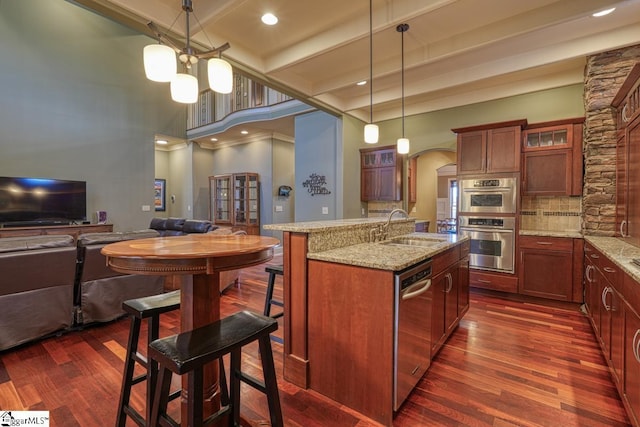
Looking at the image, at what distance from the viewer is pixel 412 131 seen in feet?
17.8

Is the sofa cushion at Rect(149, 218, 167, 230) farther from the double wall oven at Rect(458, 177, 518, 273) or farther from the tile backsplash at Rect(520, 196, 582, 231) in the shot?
the tile backsplash at Rect(520, 196, 582, 231)

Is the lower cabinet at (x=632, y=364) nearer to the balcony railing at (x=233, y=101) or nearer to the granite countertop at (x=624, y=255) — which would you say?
the granite countertop at (x=624, y=255)

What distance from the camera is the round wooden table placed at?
49.6 inches

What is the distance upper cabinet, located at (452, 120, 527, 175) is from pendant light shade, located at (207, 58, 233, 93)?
10.9 feet

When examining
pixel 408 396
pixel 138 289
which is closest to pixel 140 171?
pixel 138 289

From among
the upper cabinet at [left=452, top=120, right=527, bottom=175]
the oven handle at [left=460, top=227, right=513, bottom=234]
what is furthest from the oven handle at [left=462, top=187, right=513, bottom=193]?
the oven handle at [left=460, top=227, right=513, bottom=234]

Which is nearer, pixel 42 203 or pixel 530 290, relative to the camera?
pixel 530 290

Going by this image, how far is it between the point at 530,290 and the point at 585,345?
1180 mm

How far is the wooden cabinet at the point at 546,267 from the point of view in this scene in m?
3.58

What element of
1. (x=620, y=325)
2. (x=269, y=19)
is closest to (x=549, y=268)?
(x=620, y=325)

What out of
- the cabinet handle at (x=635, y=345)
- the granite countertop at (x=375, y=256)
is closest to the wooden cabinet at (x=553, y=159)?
the granite countertop at (x=375, y=256)

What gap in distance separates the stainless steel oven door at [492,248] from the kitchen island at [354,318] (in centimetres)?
211

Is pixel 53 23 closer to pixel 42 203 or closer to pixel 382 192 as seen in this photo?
pixel 42 203

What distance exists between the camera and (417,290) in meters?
1.87
